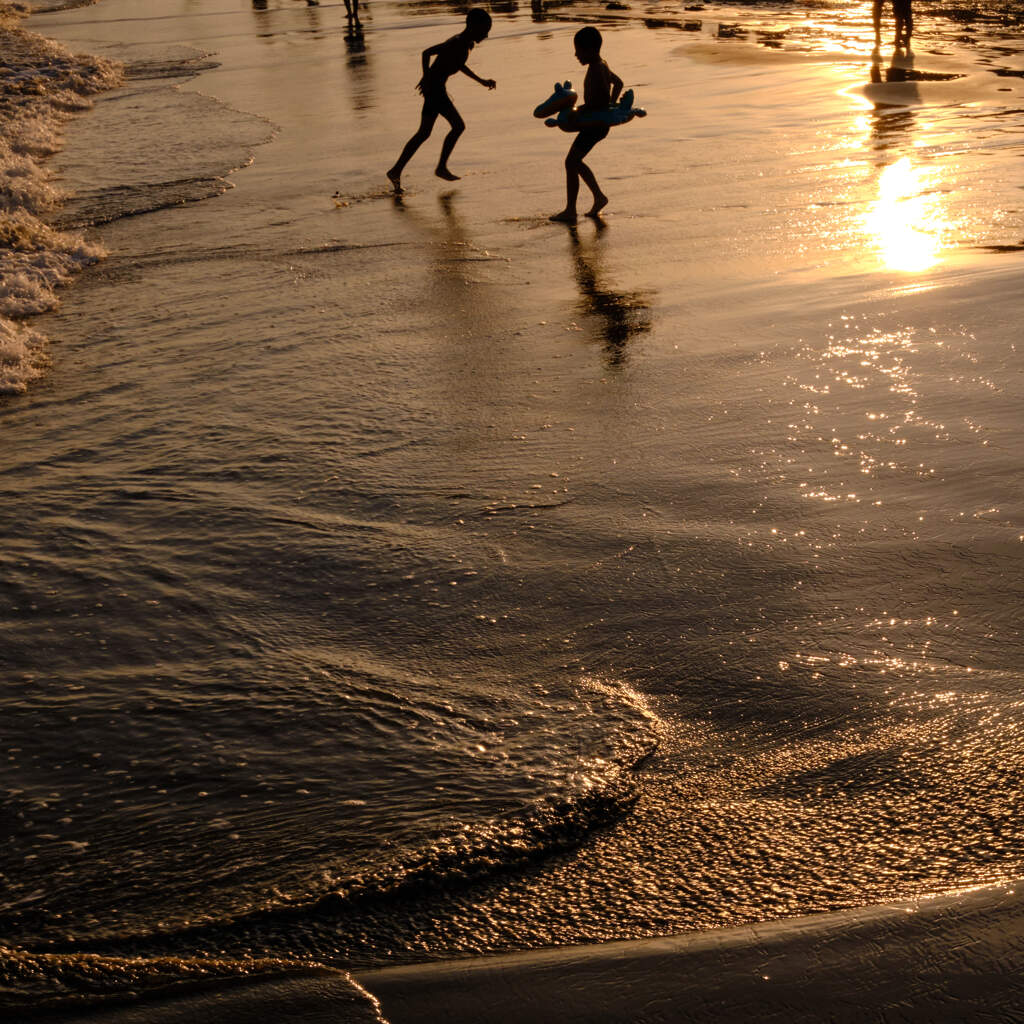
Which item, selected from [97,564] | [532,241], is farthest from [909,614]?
[532,241]

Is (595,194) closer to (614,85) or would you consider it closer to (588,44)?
(614,85)

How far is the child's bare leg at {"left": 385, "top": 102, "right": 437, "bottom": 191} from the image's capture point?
476 inches

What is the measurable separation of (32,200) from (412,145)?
12.6 ft

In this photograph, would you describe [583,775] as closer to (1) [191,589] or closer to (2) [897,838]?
(2) [897,838]

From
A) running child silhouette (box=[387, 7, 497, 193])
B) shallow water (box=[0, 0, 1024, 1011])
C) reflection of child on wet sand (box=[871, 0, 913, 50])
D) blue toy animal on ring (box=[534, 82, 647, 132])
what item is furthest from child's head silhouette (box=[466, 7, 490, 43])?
reflection of child on wet sand (box=[871, 0, 913, 50])

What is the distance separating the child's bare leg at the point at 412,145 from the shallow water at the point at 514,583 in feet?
7.68

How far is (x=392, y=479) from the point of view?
5.18 metres

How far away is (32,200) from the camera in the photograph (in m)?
11.6

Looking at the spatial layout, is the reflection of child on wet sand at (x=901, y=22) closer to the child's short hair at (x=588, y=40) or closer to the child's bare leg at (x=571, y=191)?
the child's short hair at (x=588, y=40)

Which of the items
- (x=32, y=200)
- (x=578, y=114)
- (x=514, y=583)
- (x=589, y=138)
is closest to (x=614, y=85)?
(x=578, y=114)

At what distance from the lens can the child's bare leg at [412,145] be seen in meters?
12.1

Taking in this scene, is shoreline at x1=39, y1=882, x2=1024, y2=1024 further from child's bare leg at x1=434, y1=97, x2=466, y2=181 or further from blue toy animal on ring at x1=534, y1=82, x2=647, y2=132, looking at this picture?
child's bare leg at x1=434, y1=97, x2=466, y2=181

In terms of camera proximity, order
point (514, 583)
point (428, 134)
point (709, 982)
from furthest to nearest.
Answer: point (428, 134), point (514, 583), point (709, 982)

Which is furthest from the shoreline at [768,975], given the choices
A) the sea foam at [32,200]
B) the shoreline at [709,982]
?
the sea foam at [32,200]
